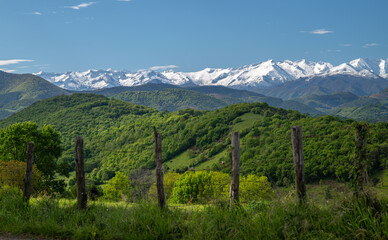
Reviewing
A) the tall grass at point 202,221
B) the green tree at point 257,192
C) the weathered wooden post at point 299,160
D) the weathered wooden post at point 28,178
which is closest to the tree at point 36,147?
→ the green tree at point 257,192

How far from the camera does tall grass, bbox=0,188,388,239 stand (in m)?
7.75

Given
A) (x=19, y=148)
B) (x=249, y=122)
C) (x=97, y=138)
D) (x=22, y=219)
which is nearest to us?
(x=22, y=219)

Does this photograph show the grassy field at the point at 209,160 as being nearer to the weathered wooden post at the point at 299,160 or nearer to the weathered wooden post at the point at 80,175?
the weathered wooden post at the point at 80,175

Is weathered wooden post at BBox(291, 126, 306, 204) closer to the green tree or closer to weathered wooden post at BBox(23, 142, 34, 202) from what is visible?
the green tree

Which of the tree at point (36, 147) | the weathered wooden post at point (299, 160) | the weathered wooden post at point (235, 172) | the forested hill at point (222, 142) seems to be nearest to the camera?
the weathered wooden post at point (299, 160)

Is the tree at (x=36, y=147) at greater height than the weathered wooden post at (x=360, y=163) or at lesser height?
lesser

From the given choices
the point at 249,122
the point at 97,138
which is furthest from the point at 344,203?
the point at 97,138

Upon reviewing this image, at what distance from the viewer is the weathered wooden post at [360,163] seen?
26.9ft

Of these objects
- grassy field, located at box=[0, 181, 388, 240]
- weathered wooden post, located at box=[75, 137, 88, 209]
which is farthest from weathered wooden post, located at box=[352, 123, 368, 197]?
weathered wooden post, located at box=[75, 137, 88, 209]

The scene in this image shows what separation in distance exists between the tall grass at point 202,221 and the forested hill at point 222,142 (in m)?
72.9

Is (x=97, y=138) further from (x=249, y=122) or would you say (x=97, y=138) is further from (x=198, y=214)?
(x=198, y=214)

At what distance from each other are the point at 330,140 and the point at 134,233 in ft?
310

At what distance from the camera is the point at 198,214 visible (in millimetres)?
9281

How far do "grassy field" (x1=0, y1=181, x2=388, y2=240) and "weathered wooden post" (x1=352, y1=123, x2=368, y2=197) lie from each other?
0.28 m
